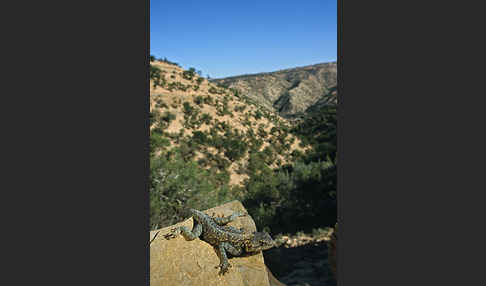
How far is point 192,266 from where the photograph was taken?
2.31 meters

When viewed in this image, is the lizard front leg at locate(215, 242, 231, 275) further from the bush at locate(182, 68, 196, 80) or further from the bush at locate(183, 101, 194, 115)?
the bush at locate(182, 68, 196, 80)

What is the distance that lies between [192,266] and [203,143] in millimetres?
13451

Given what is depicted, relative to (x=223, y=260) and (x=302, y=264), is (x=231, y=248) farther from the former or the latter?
(x=302, y=264)

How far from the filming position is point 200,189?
269 inches

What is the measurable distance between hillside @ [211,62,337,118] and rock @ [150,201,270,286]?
4640 centimetres

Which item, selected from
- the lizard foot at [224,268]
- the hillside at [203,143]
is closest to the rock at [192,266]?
the lizard foot at [224,268]

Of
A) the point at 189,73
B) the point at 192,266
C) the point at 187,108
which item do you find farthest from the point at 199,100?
the point at 192,266

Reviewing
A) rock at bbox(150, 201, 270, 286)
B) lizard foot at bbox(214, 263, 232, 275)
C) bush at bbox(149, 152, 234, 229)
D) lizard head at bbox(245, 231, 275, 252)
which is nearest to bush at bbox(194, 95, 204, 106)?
bush at bbox(149, 152, 234, 229)

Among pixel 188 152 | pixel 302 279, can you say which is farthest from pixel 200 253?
pixel 188 152

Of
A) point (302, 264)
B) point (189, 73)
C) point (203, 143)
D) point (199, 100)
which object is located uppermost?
point (189, 73)

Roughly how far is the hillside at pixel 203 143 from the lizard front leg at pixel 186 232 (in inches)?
127

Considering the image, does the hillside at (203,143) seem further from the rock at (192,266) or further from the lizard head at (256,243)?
the lizard head at (256,243)

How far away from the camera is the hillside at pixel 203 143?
6.38 meters

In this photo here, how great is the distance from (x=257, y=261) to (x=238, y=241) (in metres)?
0.36
